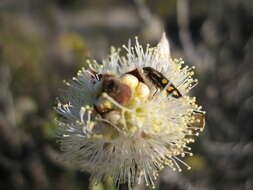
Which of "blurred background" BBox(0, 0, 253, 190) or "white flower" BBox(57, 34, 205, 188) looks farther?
"blurred background" BBox(0, 0, 253, 190)

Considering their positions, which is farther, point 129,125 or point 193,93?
point 193,93

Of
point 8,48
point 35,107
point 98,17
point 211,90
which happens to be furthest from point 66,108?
point 98,17

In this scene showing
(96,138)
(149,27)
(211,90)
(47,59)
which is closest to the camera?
(96,138)

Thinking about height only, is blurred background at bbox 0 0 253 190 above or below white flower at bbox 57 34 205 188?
above

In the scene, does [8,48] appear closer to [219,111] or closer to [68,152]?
[219,111]

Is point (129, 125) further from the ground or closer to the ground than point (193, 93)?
closer to the ground

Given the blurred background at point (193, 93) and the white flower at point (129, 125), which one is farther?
the blurred background at point (193, 93)

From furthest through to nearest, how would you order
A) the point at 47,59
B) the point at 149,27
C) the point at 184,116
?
the point at 47,59 < the point at 149,27 < the point at 184,116

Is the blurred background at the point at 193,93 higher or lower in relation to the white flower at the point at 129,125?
higher
